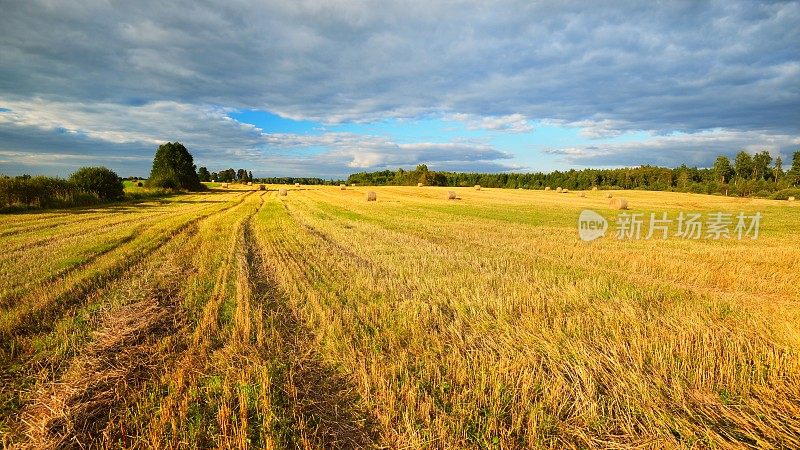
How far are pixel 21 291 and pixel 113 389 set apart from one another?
543cm

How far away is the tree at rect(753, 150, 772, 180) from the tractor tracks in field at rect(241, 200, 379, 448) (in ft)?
487

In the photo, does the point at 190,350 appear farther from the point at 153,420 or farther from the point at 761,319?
the point at 761,319

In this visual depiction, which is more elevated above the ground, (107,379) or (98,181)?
(98,181)

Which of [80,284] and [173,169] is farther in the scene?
[173,169]

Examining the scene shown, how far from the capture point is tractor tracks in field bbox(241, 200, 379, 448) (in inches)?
151

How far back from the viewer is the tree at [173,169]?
2462 inches

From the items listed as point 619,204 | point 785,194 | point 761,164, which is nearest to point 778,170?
point 761,164

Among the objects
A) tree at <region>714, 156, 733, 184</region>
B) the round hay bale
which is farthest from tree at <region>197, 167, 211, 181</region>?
tree at <region>714, 156, 733, 184</region>

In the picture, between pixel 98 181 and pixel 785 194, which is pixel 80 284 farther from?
pixel 785 194

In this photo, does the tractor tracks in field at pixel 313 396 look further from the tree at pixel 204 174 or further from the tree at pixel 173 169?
the tree at pixel 204 174

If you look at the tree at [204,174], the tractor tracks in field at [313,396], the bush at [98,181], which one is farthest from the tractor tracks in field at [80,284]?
the tree at [204,174]

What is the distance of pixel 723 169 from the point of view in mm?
116250

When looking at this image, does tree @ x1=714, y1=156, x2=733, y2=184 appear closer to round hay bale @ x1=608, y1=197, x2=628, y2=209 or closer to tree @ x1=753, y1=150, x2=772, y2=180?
tree @ x1=753, y1=150, x2=772, y2=180

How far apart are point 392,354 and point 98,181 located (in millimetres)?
41806
